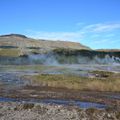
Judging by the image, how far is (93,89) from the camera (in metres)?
46.8

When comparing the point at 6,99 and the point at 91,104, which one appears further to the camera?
the point at 6,99

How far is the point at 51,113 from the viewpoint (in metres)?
27.8

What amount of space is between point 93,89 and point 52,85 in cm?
714

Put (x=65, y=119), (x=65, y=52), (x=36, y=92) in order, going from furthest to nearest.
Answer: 1. (x=65, y=52)
2. (x=36, y=92)
3. (x=65, y=119)

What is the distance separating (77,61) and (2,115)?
522ft

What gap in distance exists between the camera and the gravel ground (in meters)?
26.2

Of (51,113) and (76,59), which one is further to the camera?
(76,59)

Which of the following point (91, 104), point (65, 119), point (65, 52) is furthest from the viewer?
point (65, 52)

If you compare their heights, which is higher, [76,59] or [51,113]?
[76,59]

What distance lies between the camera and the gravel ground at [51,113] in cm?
2625

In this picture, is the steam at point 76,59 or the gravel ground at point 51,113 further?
the steam at point 76,59

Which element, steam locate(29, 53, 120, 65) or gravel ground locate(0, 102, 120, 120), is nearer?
gravel ground locate(0, 102, 120, 120)

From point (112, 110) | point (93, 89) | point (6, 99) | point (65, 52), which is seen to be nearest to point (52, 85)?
point (93, 89)

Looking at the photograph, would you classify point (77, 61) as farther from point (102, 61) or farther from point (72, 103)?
point (72, 103)
